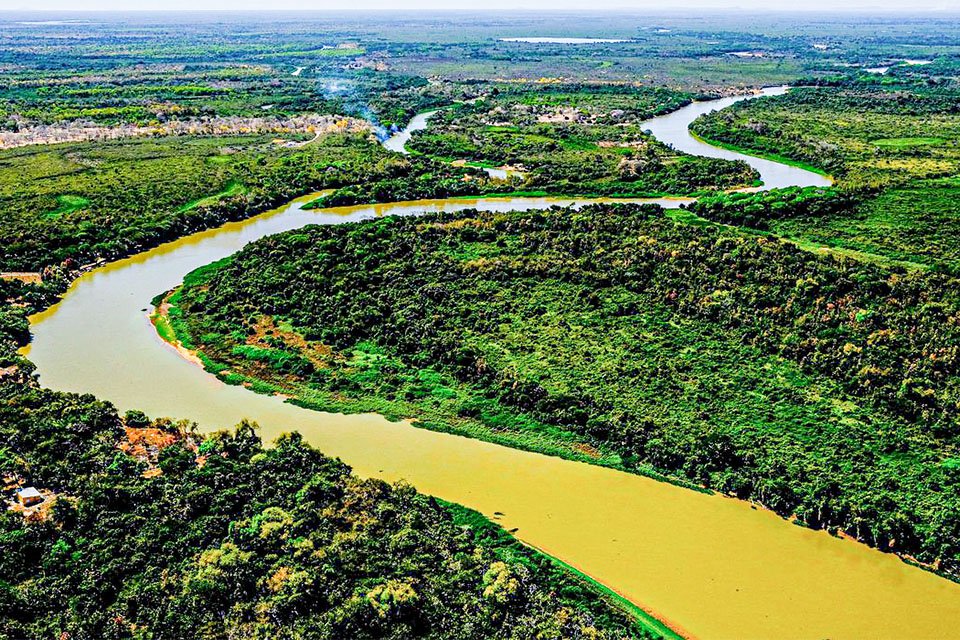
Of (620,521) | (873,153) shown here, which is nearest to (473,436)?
(620,521)

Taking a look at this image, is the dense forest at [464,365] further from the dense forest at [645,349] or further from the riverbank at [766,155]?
the riverbank at [766,155]

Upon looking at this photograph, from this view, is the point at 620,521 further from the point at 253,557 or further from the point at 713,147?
the point at 713,147

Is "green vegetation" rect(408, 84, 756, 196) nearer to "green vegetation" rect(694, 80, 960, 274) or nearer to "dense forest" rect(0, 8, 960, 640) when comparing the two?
"dense forest" rect(0, 8, 960, 640)

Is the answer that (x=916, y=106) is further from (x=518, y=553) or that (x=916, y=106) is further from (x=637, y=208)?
(x=518, y=553)

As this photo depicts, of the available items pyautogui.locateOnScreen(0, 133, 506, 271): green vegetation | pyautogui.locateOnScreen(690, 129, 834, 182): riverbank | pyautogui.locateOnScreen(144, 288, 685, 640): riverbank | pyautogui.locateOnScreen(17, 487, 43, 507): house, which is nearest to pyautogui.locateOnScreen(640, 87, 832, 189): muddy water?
pyautogui.locateOnScreen(690, 129, 834, 182): riverbank

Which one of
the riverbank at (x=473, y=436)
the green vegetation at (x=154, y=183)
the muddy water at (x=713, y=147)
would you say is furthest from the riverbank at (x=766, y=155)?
the riverbank at (x=473, y=436)

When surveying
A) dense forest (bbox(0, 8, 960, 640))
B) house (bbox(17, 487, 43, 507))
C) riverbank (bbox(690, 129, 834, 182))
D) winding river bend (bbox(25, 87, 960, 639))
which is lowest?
winding river bend (bbox(25, 87, 960, 639))
